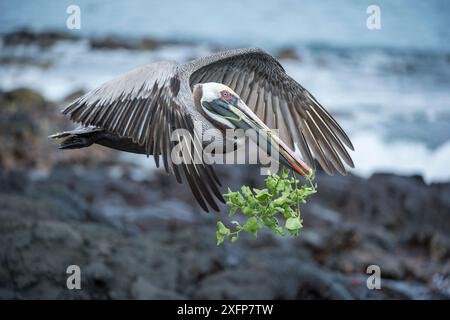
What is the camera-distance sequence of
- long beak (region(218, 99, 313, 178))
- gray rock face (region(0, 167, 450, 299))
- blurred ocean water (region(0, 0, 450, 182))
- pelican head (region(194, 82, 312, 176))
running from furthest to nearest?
blurred ocean water (region(0, 0, 450, 182)) < gray rock face (region(0, 167, 450, 299)) < pelican head (region(194, 82, 312, 176)) < long beak (region(218, 99, 313, 178))

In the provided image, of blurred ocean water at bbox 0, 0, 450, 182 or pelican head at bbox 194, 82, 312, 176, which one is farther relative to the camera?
blurred ocean water at bbox 0, 0, 450, 182

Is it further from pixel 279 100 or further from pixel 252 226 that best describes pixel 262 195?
pixel 279 100

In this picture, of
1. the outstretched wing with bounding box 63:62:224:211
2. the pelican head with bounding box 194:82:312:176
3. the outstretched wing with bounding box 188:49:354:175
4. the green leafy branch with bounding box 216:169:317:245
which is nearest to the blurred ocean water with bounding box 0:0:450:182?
the outstretched wing with bounding box 188:49:354:175

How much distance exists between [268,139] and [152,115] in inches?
32.2

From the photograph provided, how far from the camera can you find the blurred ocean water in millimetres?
16109

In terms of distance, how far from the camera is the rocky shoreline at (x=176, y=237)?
20.9 ft

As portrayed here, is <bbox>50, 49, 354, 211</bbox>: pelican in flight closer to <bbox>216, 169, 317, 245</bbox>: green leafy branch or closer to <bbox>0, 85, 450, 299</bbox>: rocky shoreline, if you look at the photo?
<bbox>216, 169, 317, 245</bbox>: green leafy branch

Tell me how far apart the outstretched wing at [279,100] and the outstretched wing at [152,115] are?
2.90 ft

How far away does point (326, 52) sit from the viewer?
21.9 metres

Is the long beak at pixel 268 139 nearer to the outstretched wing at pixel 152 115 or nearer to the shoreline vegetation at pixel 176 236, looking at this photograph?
the outstretched wing at pixel 152 115

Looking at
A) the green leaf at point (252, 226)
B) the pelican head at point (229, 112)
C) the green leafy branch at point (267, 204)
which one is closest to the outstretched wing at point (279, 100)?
the pelican head at point (229, 112)

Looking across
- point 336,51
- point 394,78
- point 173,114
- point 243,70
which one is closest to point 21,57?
point 336,51

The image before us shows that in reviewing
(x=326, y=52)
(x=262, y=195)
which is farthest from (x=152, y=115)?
(x=326, y=52)

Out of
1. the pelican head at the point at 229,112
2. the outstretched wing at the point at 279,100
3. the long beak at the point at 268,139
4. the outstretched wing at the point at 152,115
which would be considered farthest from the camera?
the outstretched wing at the point at 279,100
